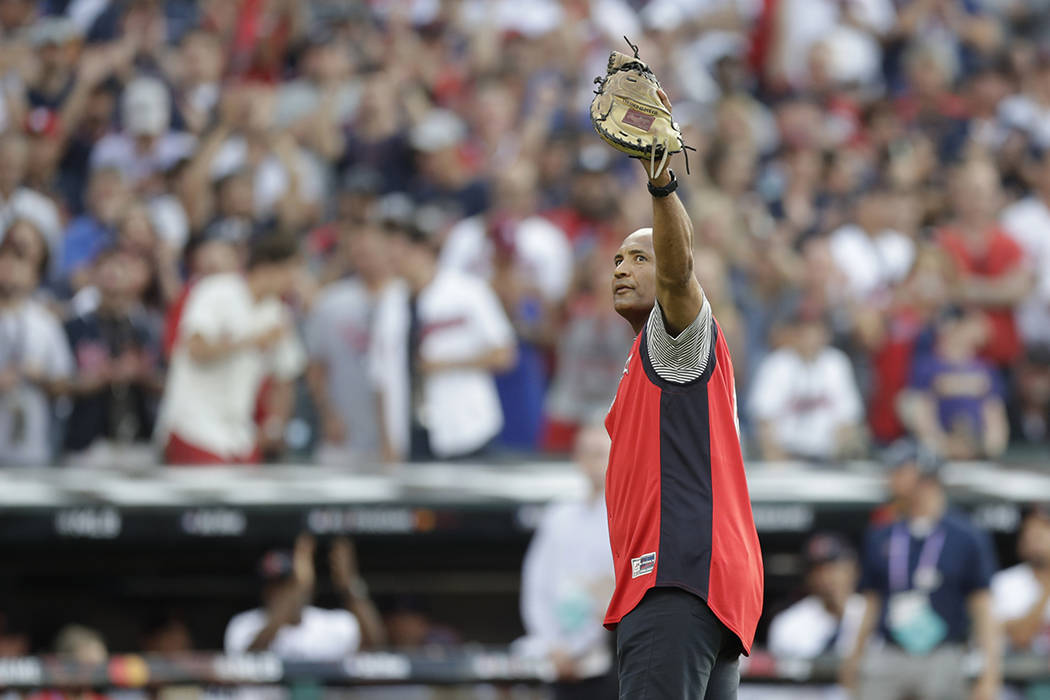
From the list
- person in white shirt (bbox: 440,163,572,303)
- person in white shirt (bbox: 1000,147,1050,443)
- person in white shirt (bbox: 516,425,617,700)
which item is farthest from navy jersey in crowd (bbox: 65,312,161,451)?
person in white shirt (bbox: 1000,147,1050,443)

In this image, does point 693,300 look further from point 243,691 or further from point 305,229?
point 305,229

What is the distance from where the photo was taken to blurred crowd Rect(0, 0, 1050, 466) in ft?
29.2

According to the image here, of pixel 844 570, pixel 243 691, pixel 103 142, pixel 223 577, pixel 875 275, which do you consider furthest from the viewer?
pixel 103 142

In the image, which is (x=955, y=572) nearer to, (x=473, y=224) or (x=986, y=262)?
(x=986, y=262)

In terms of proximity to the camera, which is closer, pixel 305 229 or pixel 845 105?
pixel 305 229

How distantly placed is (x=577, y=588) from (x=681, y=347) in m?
3.46

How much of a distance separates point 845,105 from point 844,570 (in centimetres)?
497

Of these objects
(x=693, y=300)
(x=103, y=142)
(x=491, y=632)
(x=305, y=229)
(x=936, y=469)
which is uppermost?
(x=103, y=142)

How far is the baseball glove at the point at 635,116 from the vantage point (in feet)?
12.3

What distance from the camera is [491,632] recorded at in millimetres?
9680

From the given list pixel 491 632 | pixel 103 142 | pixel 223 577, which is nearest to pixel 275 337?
pixel 223 577

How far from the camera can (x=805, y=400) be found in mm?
9148

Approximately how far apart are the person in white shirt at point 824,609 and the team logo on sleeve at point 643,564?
4.47m

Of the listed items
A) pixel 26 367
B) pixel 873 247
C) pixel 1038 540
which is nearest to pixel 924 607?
pixel 1038 540
